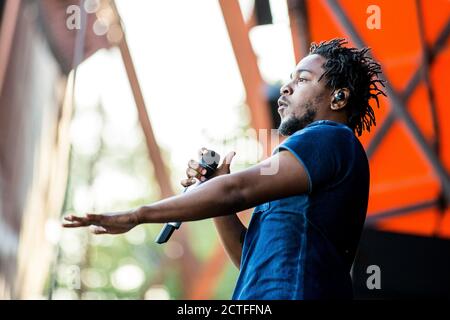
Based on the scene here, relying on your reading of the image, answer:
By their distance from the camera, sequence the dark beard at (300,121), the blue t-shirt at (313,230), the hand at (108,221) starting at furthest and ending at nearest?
the dark beard at (300,121)
the blue t-shirt at (313,230)
the hand at (108,221)

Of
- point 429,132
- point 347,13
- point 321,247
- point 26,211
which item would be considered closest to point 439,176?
point 429,132

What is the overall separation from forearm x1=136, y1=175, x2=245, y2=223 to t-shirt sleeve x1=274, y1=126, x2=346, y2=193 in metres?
0.13

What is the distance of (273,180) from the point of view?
1.37 metres

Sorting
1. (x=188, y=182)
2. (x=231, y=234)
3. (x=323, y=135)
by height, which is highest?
(x=323, y=135)

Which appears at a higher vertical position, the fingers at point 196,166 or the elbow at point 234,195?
the elbow at point 234,195

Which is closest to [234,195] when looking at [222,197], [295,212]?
[222,197]

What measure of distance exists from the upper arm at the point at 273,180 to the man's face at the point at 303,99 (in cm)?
21

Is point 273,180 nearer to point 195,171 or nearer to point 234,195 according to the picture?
point 234,195

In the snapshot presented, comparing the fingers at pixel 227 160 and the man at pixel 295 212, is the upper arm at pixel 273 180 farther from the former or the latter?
the fingers at pixel 227 160

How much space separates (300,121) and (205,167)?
0.70 feet

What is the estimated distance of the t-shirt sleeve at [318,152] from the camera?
54.7 inches

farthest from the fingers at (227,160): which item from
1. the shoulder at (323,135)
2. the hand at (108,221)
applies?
the hand at (108,221)

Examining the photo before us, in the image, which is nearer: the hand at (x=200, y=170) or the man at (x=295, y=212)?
the man at (x=295, y=212)

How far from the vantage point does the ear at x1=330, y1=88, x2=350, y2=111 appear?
1.60m
